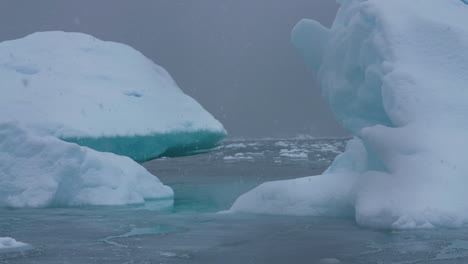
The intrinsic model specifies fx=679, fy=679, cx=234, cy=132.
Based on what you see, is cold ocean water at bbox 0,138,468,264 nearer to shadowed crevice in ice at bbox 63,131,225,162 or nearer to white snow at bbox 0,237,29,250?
white snow at bbox 0,237,29,250

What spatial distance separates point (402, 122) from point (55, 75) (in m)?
10.5

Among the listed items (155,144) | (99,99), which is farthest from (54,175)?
(155,144)

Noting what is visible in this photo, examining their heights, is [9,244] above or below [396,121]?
below

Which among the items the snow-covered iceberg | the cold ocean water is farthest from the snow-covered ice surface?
the cold ocean water

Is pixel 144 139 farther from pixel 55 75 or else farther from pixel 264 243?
pixel 264 243

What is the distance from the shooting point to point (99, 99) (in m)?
16.5

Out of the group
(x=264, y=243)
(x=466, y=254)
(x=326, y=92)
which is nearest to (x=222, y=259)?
(x=264, y=243)

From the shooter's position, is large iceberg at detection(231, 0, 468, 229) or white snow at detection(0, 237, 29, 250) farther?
large iceberg at detection(231, 0, 468, 229)

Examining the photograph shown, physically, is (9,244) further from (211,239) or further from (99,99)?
(99,99)

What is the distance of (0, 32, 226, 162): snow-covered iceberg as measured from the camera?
15.1 metres

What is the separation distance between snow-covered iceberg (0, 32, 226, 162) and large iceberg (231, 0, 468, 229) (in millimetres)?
6073

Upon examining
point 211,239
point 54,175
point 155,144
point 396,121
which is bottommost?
point 211,239

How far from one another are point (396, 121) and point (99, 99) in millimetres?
9256

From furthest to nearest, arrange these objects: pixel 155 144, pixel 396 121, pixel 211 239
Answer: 1. pixel 155 144
2. pixel 396 121
3. pixel 211 239
